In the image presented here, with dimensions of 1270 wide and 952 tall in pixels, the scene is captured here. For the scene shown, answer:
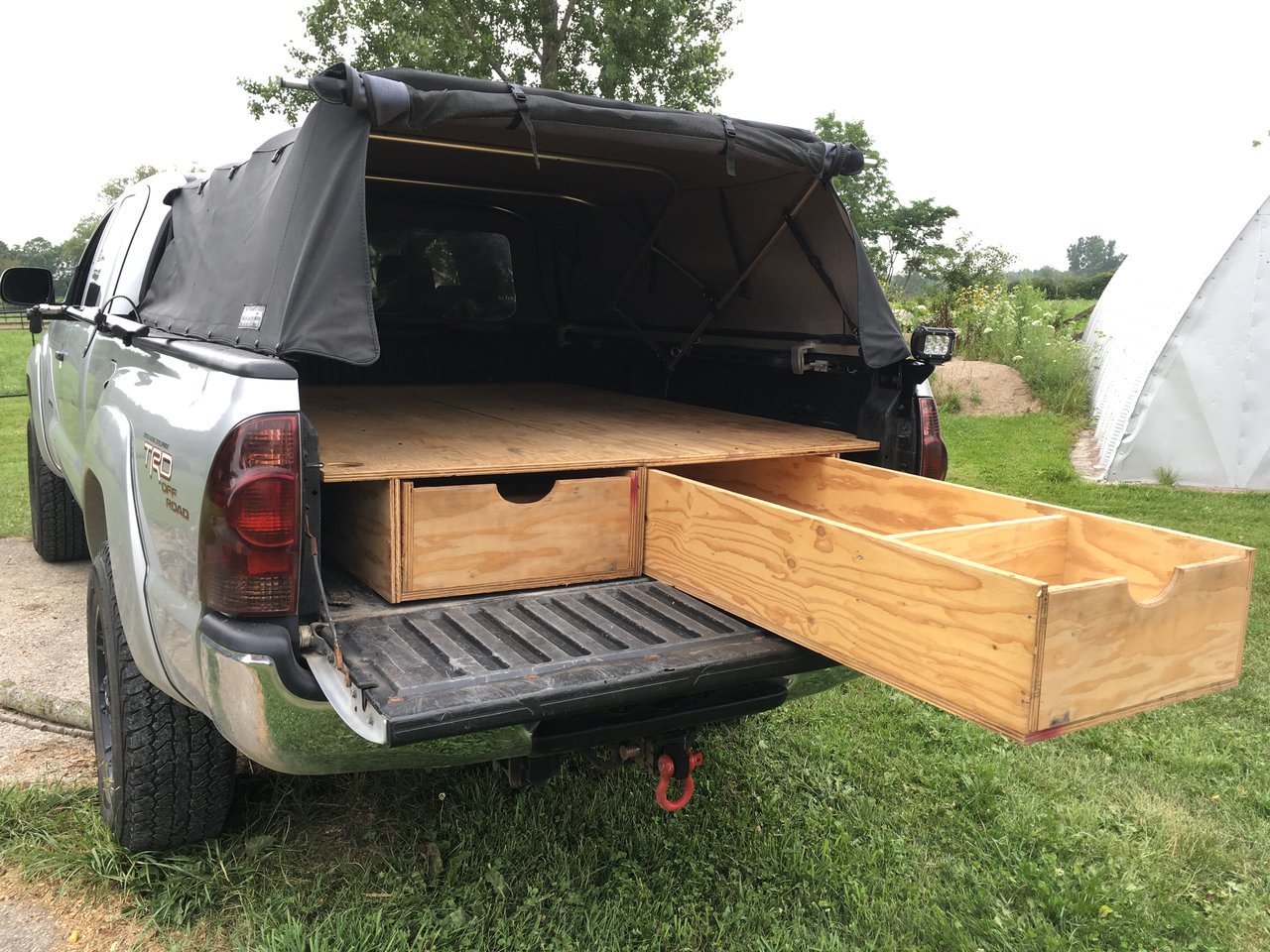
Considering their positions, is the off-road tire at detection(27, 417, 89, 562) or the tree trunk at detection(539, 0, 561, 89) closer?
the off-road tire at detection(27, 417, 89, 562)

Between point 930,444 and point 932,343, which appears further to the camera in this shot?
point 930,444

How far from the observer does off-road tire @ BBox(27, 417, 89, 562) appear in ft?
20.6

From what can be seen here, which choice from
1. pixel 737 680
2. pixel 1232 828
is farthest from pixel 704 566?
pixel 1232 828

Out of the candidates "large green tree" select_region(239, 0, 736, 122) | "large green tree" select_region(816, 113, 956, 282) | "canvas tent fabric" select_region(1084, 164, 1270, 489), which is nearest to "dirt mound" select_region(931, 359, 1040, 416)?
"canvas tent fabric" select_region(1084, 164, 1270, 489)

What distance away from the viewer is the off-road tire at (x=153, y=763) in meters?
3.03

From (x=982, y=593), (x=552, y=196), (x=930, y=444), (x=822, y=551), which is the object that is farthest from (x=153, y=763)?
(x=552, y=196)

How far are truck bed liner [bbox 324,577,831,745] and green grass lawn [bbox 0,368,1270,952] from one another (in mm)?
803

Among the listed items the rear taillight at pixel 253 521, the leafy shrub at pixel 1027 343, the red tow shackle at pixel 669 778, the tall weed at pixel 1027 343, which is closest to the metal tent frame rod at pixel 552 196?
the red tow shackle at pixel 669 778

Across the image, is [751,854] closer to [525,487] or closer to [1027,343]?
[525,487]

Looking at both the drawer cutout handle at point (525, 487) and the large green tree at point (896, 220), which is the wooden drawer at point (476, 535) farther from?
the large green tree at point (896, 220)

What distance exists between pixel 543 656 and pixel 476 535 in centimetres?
58

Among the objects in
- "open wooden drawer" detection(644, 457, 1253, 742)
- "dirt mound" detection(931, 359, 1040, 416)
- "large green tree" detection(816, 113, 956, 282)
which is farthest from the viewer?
"large green tree" detection(816, 113, 956, 282)

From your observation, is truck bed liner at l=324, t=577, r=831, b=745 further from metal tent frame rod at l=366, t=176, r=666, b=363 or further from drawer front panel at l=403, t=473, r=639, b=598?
metal tent frame rod at l=366, t=176, r=666, b=363

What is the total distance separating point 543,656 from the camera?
8.80 feet
